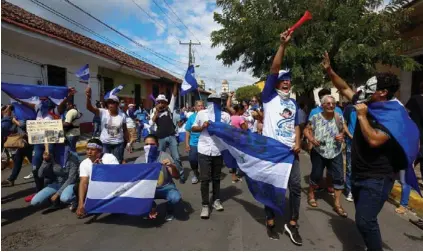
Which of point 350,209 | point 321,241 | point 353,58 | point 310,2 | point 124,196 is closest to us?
point 321,241

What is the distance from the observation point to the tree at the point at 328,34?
32.8 feet

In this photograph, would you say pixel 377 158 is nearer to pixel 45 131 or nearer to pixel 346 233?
pixel 346 233


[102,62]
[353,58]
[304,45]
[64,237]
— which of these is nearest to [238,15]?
[304,45]

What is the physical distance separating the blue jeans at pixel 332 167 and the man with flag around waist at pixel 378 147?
1905 mm

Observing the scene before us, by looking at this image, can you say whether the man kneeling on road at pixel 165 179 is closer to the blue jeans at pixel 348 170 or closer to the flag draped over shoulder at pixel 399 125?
the flag draped over shoulder at pixel 399 125

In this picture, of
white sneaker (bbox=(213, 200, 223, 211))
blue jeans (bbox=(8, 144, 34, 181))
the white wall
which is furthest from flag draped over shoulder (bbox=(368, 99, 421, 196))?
the white wall

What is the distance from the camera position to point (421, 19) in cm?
1028

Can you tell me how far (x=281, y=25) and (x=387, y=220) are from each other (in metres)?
7.50

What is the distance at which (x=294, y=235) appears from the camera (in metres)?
3.86

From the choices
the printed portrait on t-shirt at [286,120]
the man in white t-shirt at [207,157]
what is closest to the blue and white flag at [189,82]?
the man in white t-shirt at [207,157]

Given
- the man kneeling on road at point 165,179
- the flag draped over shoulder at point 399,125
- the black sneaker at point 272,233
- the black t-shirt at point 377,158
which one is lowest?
the black sneaker at point 272,233

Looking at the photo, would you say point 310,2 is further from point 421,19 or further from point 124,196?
point 124,196

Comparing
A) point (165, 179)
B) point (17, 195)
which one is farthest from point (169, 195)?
point (17, 195)

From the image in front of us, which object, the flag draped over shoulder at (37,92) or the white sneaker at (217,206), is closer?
the white sneaker at (217,206)
